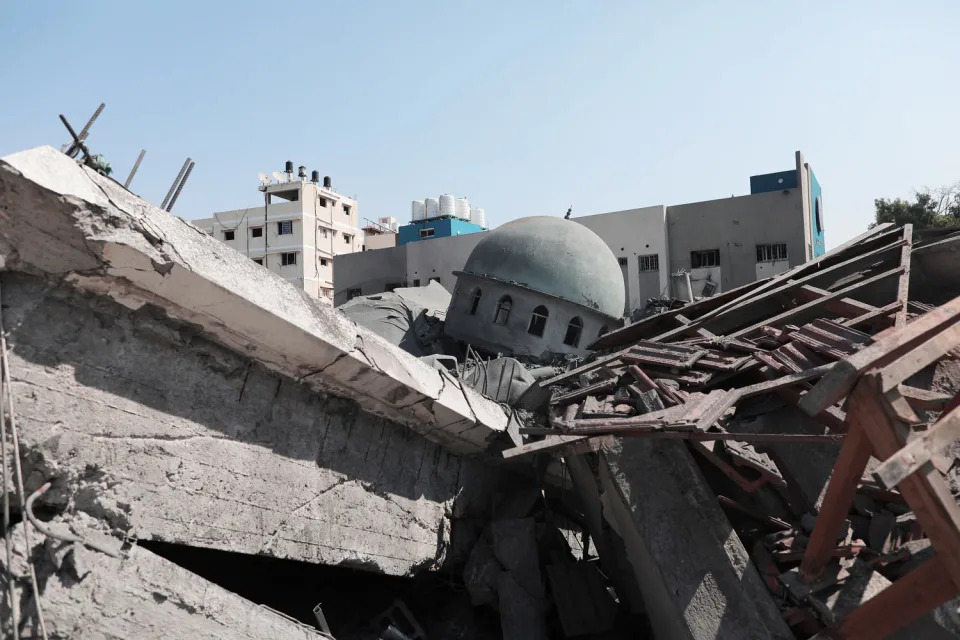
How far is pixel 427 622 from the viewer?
565 cm

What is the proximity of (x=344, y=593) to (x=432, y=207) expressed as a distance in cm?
3420

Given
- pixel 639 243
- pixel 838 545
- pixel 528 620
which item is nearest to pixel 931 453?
pixel 838 545

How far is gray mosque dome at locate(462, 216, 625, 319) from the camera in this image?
49.1 ft

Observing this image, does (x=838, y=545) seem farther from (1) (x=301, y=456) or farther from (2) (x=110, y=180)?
(2) (x=110, y=180)

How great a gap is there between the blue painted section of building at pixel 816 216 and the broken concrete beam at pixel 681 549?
959 inches

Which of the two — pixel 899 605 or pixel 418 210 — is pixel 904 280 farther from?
pixel 418 210

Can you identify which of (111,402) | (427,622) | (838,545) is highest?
(111,402)

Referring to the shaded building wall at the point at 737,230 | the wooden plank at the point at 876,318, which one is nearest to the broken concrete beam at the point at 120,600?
the wooden plank at the point at 876,318

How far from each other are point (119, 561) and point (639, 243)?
25.5 meters

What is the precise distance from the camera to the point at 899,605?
147 inches

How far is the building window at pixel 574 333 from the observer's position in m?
15.2

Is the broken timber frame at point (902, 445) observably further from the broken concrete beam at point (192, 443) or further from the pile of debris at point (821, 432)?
the broken concrete beam at point (192, 443)

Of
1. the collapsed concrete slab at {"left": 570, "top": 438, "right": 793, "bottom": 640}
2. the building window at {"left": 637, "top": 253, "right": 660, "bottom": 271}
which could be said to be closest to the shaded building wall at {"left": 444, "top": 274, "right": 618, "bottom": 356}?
the collapsed concrete slab at {"left": 570, "top": 438, "right": 793, "bottom": 640}

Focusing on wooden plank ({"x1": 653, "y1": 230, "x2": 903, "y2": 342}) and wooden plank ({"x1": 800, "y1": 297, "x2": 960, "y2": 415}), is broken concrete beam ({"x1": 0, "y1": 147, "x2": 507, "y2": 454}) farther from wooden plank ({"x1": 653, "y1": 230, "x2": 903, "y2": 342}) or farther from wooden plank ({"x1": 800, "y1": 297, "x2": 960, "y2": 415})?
wooden plank ({"x1": 653, "y1": 230, "x2": 903, "y2": 342})
